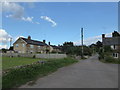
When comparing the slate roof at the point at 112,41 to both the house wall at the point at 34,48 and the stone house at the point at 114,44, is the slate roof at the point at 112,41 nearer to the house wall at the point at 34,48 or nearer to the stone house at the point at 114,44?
the stone house at the point at 114,44

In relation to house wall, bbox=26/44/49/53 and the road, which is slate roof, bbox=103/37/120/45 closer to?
house wall, bbox=26/44/49/53

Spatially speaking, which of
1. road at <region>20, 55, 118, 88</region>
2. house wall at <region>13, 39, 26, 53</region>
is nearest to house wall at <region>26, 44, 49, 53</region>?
house wall at <region>13, 39, 26, 53</region>

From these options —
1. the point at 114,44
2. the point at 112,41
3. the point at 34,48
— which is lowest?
the point at 34,48

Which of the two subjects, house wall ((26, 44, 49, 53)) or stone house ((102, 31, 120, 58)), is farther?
house wall ((26, 44, 49, 53))

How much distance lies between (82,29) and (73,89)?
39472mm

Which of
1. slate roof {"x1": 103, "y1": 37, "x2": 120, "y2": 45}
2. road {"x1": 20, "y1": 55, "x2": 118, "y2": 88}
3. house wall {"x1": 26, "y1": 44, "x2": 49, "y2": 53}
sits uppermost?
slate roof {"x1": 103, "y1": 37, "x2": 120, "y2": 45}

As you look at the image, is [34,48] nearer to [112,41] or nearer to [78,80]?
[112,41]

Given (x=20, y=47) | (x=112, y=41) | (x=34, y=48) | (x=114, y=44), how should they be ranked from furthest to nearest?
(x=34, y=48) < (x=20, y=47) < (x=112, y=41) < (x=114, y=44)

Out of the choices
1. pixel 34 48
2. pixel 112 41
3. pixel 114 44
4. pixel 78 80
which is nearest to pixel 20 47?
pixel 34 48

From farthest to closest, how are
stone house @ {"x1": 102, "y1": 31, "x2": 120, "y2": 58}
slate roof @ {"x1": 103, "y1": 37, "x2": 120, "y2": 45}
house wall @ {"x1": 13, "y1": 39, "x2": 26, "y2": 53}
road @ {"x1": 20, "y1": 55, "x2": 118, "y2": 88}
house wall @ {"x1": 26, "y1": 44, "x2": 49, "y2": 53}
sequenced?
house wall @ {"x1": 26, "y1": 44, "x2": 49, "y2": 53}, house wall @ {"x1": 13, "y1": 39, "x2": 26, "y2": 53}, slate roof @ {"x1": 103, "y1": 37, "x2": 120, "y2": 45}, stone house @ {"x1": 102, "y1": 31, "x2": 120, "y2": 58}, road @ {"x1": 20, "y1": 55, "x2": 118, "y2": 88}

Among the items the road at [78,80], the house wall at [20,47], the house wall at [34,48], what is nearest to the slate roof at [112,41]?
the house wall at [34,48]

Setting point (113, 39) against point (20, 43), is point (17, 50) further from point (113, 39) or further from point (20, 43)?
point (113, 39)

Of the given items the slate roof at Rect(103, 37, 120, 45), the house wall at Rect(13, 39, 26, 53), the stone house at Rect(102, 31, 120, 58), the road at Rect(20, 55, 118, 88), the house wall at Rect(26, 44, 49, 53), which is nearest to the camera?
the road at Rect(20, 55, 118, 88)

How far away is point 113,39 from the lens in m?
49.6
